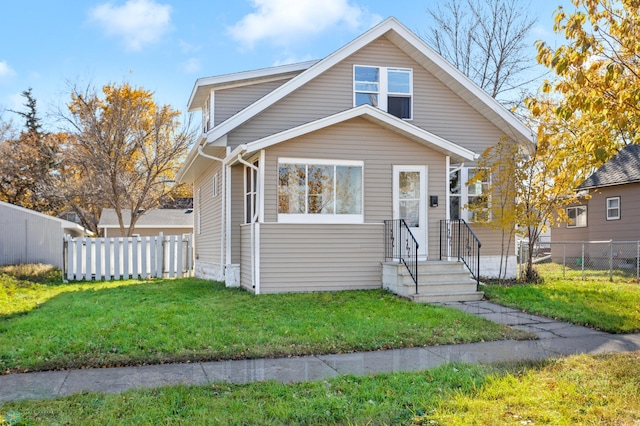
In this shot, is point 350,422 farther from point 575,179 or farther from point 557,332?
point 575,179

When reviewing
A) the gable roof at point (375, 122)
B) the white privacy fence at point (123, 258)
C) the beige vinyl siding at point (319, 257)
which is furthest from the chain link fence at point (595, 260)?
the white privacy fence at point (123, 258)

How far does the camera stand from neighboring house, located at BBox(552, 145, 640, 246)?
20453 mm

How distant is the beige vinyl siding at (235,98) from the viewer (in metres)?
13.9

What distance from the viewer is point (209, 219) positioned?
Result: 15.8 meters

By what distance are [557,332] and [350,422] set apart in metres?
5.20

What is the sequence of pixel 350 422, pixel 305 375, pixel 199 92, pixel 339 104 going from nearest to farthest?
pixel 350 422 < pixel 305 375 < pixel 339 104 < pixel 199 92

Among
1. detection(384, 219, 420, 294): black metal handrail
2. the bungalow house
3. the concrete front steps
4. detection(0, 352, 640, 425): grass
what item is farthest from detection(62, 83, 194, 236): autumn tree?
detection(0, 352, 640, 425): grass

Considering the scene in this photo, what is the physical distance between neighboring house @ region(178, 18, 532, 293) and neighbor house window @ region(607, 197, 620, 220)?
31.5 feet

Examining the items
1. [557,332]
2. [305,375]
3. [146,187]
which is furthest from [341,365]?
[146,187]

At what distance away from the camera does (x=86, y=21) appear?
18.2 meters

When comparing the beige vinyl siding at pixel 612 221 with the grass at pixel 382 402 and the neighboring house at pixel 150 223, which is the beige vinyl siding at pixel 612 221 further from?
the neighboring house at pixel 150 223

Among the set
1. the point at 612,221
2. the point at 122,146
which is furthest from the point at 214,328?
the point at 612,221

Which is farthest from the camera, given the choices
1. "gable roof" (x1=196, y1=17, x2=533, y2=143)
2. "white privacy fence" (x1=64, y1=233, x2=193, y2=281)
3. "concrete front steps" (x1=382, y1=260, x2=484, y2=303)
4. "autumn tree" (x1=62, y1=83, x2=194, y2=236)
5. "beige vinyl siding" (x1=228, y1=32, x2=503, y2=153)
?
"autumn tree" (x1=62, y1=83, x2=194, y2=236)

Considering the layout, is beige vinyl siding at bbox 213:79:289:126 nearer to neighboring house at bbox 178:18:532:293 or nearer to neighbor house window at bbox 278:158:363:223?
neighboring house at bbox 178:18:532:293
